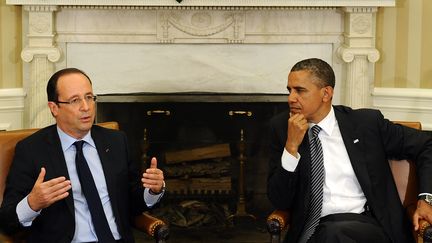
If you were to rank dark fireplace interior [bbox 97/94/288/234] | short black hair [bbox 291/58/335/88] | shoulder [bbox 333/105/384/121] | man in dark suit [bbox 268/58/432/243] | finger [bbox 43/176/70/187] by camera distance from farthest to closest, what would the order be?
dark fireplace interior [bbox 97/94/288/234] → shoulder [bbox 333/105/384/121] → short black hair [bbox 291/58/335/88] → man in dark suit [bbox 268/58/432/243] → finger [bbox 43/176/70/187]

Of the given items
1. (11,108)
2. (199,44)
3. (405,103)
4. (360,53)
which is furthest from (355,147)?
(11,108)

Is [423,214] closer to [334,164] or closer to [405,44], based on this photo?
[334,164]

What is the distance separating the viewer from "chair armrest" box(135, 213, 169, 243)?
3.01 m

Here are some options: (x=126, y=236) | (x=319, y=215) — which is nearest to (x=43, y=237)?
(x=126, y=236)

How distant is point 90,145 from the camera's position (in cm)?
305

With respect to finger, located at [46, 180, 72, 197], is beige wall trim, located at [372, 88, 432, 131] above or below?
above

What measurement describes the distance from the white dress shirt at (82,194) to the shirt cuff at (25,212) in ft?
0.72

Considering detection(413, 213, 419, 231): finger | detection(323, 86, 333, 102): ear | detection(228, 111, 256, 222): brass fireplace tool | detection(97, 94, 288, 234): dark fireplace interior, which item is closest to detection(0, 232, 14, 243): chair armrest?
detection(323, 86, 333, 102): ear

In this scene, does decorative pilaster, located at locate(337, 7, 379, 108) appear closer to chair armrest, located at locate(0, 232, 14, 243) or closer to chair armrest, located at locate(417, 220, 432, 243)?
chair armrest, located at locate(417, 220, 432, 243)

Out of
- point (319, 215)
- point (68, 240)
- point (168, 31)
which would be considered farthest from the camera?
point (168, 31)

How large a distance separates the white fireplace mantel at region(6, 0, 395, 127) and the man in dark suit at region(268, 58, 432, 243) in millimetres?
1598

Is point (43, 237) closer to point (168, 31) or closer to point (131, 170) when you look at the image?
point (131, 170)

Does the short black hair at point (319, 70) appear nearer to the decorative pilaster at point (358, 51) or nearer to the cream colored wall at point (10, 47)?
the decorative pilaster at point (358, 51)

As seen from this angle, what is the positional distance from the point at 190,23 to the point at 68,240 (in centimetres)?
227
